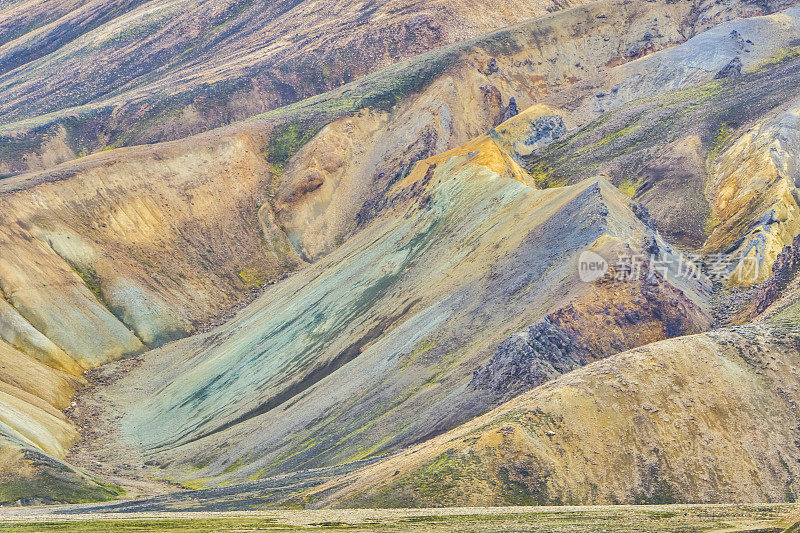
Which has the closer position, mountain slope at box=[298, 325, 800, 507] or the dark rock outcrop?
mountain slope at box=[298, 325, 800, 507]

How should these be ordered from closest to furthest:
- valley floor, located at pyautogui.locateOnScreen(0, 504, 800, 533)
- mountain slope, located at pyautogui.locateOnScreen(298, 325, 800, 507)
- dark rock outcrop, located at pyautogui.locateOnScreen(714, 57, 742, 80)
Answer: valley floor, located at pyautogui.locateOnScreen(0, 504, 800, 533) → mountain slope, located at pyautogui.locateOnScreen(298, 325, 800, 507) → dark rock outcrop, located at pyautogui.locateOnScreen(714, 57, 742, 80)

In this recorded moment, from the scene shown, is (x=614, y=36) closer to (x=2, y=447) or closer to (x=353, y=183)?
(x=353, y=183)

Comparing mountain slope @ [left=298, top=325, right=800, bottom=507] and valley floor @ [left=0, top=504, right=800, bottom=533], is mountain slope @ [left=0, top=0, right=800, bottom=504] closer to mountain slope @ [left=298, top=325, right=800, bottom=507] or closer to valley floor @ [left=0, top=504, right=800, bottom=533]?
mountain slope @ [left=298, top=325, right=800, bottom=507]

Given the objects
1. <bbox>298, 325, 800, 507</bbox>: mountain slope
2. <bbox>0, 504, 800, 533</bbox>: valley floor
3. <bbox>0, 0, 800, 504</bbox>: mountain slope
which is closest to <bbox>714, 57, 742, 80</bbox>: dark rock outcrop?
<bbox>0, 0, 800, 504</bbox>: mountain slope

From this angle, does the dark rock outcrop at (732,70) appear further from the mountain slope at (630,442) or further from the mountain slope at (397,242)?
the mountain slope at (630,442)

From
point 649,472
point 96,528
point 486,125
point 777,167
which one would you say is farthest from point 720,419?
point 486,125

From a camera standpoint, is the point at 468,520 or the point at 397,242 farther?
the point at 397,242

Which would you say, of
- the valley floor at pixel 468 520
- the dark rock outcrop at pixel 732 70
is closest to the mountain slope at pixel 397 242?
the dark rock outcrop at pixel 732 70

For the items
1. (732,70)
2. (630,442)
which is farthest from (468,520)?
(732,70)

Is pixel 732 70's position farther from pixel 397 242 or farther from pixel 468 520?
pixel 468 520
